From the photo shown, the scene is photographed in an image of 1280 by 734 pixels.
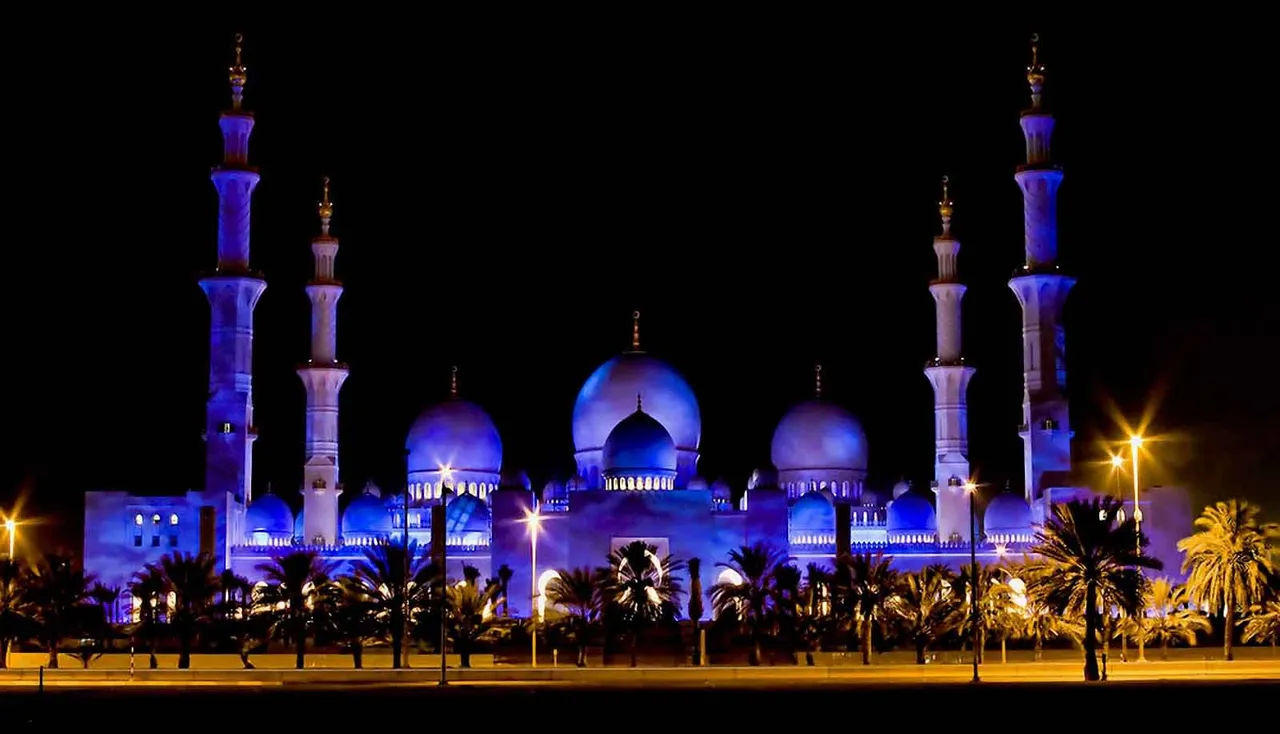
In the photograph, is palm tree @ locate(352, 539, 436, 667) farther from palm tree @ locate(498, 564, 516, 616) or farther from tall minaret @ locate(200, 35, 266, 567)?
tall minaret @ locate(200, 35, 266, 567)

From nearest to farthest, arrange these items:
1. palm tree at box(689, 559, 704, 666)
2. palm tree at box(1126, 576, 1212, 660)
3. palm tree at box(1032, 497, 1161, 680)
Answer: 1. palm tree at box(1032, 497, 1161, 680)
2. palm tree at box(1126, 576, 1212, 660)
3. palm tree at box(689, 559, 704, 666)

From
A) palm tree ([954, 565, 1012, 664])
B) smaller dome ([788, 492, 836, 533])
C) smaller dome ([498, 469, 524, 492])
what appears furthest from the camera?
smaller dome ([498, 469, 524, 492])

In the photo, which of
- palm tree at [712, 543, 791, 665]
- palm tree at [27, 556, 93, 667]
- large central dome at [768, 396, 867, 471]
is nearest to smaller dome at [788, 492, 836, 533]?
large central dome at [768, 396, 867, 471]

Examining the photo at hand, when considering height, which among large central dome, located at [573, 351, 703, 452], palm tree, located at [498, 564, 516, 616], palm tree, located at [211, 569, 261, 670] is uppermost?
large central dome, located at [573, 351, 703, 452]

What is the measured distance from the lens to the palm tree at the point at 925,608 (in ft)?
154

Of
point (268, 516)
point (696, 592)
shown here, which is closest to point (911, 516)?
point (696, 592)

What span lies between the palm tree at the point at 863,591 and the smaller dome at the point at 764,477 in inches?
570

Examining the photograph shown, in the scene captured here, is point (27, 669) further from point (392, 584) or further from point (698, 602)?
point (698, 602)

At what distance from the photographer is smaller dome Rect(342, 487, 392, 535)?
67.9 m

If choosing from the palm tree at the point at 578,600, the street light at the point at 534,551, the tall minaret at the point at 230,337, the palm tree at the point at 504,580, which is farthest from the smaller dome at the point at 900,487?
the tall minaret at the point at 230,337

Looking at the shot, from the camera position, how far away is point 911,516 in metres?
67.6

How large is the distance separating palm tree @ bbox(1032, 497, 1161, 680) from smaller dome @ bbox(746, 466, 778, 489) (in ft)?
80.0

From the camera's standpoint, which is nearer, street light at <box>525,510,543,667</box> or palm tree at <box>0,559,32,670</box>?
palm tree at <box>0,559,32,670</box>

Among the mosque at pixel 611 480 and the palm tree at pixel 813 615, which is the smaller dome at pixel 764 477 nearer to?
the mosque at pixel 611 480
